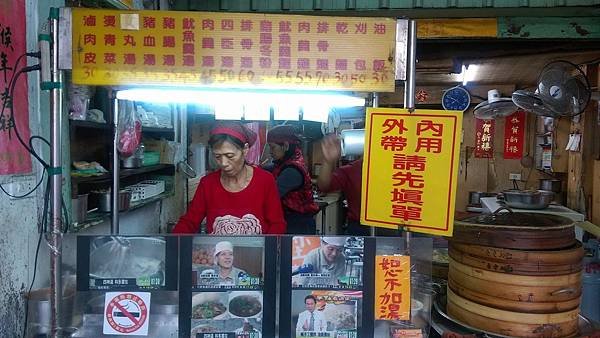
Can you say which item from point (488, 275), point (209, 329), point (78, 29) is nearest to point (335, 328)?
point (209, 329)

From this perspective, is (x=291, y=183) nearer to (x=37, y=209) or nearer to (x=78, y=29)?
(x=37, y=209)

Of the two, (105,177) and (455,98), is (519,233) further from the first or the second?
(455,98)

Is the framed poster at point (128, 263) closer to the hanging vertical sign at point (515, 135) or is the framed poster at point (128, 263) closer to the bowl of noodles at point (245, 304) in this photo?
the bowl of noodles at point (245, 304)

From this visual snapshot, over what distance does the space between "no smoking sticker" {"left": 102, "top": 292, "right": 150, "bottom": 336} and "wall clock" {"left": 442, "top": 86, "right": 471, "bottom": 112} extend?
7.13 meters

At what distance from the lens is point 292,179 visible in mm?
4152

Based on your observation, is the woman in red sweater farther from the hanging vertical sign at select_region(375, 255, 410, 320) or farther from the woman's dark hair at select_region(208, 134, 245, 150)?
the hanging vertical sign at select_region(375, 255, 410, 320)

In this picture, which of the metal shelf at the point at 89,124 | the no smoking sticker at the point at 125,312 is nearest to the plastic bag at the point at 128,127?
the metal shelf at the point at 89,124

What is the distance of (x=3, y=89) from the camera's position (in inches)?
88.1

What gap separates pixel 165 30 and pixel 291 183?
2448 millimetres

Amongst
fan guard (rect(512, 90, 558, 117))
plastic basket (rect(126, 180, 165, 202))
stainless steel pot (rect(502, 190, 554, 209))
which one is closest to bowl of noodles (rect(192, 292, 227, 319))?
plastic basket (rect(126, 180, 165, 202))

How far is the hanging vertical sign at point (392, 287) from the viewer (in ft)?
6.36

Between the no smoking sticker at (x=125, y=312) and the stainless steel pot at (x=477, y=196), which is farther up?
the no smoking sticker at (x=125, y=312)

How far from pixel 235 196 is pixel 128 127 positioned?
1.12 m

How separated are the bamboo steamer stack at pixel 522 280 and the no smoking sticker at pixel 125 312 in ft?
4.50
